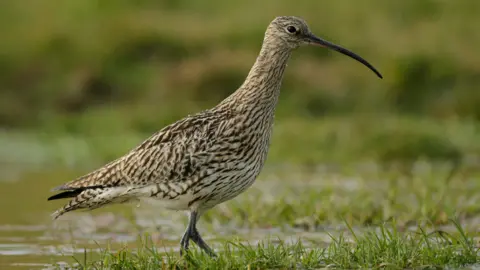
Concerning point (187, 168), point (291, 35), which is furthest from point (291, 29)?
point (187, 168)

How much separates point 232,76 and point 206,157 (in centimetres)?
1407

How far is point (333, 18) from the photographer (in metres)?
26.0

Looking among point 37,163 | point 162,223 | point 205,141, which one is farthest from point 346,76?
point 205,141

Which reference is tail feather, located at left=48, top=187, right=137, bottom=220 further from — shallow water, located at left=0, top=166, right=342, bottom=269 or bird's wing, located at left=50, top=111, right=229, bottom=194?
shallow water, located at left=0, top=166, right=342, bottom=269

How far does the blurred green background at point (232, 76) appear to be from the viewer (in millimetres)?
18016

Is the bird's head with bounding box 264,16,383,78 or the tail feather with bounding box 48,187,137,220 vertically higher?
the bird's head with bounding box 264,16,383,78

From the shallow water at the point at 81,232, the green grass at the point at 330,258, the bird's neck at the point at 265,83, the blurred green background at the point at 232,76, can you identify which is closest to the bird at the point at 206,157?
the bird's neck at the point at 265,83

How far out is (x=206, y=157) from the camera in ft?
29.6

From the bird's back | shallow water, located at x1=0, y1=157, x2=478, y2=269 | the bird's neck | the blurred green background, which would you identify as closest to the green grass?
shallow water, located at x1=0, y1=157, x2=478, y2=269

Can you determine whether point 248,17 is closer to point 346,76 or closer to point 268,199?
point 346,76

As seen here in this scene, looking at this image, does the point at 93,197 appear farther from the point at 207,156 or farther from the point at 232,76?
the point at 232,76

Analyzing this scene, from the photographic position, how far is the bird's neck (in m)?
9.26

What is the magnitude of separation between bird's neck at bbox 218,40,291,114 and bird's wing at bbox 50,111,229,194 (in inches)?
8.8

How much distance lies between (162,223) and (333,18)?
1489 cm
